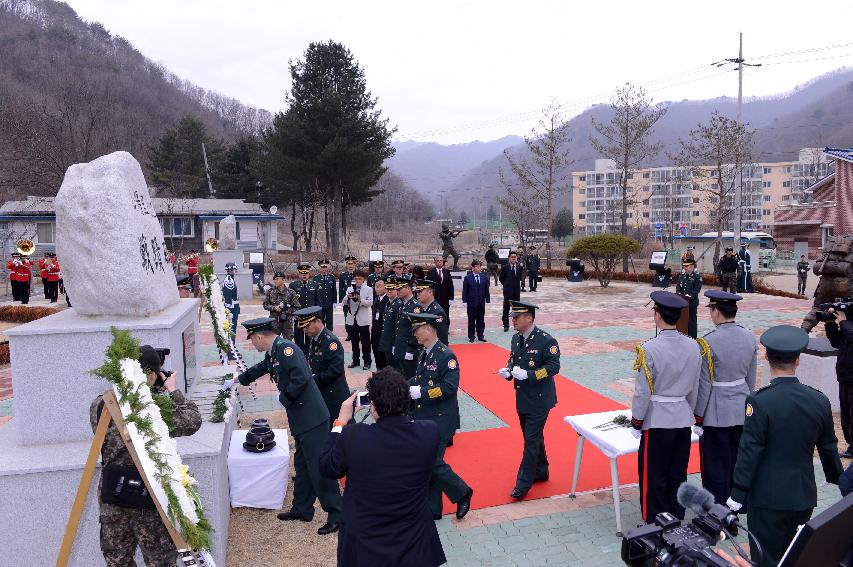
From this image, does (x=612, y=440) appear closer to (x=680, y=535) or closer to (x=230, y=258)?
(x=680, y=535)

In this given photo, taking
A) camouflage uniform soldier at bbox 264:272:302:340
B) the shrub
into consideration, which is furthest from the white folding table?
the shrub

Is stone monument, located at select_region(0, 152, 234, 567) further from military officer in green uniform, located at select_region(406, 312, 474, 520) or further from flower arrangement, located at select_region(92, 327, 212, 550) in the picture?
military officer in green uniform, located at select_region(406, 312, 474, 520)

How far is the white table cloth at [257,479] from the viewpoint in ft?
17.9

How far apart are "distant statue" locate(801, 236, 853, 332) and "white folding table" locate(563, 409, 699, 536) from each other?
15.4ft

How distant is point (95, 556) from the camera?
428cm

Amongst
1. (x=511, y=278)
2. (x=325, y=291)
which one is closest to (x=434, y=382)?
(x=325, y=291)

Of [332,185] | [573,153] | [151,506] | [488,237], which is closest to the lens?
[151,506]

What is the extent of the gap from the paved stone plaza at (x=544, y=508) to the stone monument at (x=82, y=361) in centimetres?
35

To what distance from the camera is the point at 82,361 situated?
470 centimetres

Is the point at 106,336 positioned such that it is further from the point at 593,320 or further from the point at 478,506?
the point at 593,320

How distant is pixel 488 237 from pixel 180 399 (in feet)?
229

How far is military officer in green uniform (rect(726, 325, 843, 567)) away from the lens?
11.5ft

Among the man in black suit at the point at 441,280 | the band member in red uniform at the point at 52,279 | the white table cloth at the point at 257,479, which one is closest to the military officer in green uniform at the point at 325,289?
the man in black suit at the point at 441,280

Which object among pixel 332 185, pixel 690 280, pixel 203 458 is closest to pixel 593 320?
pixel 690 280
